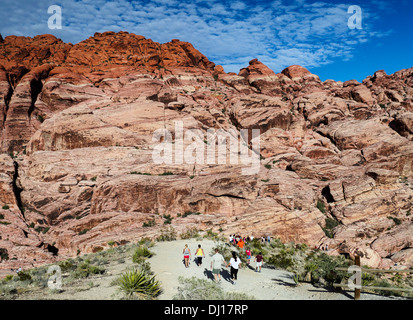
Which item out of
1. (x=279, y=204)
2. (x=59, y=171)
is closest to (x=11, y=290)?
(x=279, y=204)

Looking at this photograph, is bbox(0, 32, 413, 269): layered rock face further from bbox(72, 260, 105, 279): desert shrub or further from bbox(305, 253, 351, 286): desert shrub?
bbox(72, 260, 105, 279): desert shrub

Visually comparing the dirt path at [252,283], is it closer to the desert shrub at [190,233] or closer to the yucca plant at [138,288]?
the yucca plant at [138,288]

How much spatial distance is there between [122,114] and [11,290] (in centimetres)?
4312

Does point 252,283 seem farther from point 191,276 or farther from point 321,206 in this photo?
point 321,206

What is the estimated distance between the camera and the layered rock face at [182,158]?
1321 inches

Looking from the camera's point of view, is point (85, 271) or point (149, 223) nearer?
point (85, 271)

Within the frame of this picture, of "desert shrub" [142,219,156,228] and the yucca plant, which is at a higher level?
the yucca plant

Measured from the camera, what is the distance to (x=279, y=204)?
3550 cm

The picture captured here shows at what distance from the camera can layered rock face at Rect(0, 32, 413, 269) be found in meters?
33.6

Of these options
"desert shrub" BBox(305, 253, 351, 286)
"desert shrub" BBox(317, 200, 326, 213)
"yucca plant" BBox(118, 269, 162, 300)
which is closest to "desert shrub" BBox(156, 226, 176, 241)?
"yucca plant" BBox(118, 269, 162, 300)

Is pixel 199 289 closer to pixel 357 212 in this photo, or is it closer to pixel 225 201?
pixel 225 201

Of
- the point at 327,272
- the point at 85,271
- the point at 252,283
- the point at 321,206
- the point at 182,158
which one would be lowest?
the point at 252,283

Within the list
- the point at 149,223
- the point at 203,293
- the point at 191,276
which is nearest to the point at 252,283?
the point at 191,276

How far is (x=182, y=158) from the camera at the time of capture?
43.5 m
